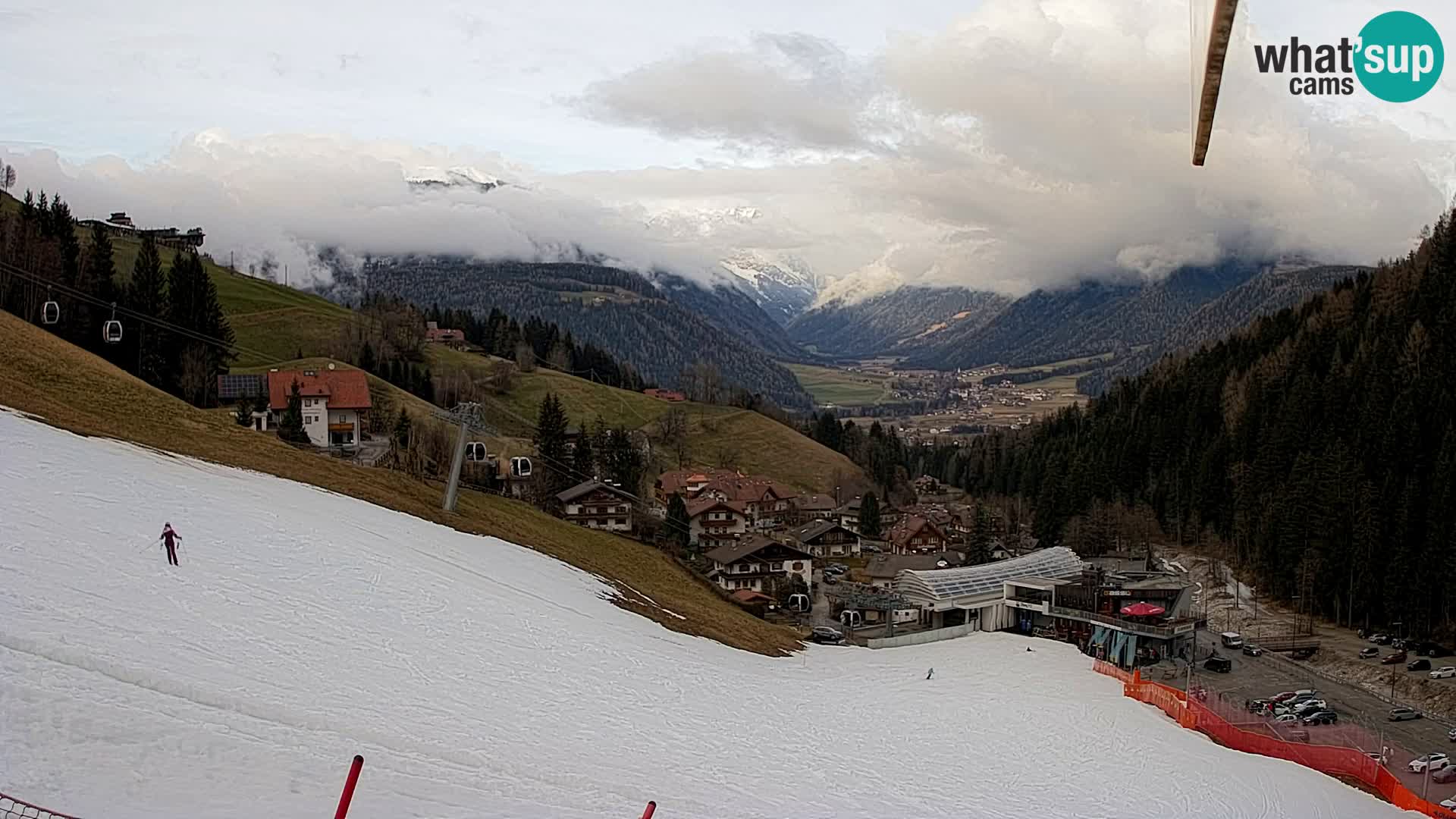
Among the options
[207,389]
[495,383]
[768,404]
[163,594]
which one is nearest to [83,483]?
[163,594]

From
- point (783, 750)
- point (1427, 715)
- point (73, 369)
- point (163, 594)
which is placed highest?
point (73, 369)

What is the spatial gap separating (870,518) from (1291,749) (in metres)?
75.3

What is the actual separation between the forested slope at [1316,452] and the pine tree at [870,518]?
53.7 ft

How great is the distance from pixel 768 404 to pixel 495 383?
50660mm

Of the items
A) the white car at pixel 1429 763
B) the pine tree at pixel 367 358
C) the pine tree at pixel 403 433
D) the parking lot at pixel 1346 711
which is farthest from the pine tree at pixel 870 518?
the white car at pixel 1429 763

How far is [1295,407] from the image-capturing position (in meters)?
89.6

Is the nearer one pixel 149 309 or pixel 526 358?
pixel 149 309

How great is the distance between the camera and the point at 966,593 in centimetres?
6512

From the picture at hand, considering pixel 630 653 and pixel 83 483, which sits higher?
pixel 83 483

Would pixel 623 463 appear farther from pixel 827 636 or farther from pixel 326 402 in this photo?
pixel 827 636

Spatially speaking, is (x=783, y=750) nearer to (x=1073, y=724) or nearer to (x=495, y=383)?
(x=1073, y=724)

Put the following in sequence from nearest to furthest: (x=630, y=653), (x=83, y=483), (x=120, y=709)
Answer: (x=120, y=709), (x=83, y=483), (x=630, y=653)

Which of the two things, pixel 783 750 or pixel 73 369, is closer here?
pixel 783 750

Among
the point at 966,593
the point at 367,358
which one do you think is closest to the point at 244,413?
the point at 966,593
